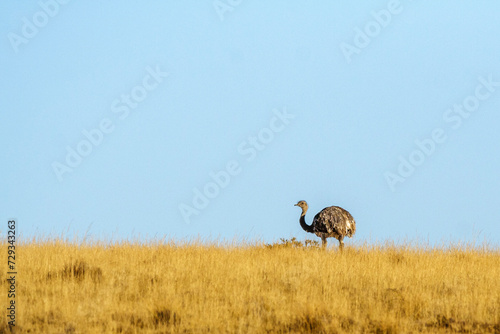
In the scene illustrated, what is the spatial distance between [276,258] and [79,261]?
14.7 ft

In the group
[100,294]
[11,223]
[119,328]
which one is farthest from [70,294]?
[11,223]

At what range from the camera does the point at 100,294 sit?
431 inches

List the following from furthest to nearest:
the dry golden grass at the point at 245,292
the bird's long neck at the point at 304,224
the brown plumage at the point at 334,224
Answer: the bird's long neck at the point at 304,224 → the brown plumage at the point at 334,224 → the dry golden grass at the point at 245,292

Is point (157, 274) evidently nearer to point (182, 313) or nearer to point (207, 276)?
point (207, 276)

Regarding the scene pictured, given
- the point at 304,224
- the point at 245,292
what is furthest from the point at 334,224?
the point at 245,292

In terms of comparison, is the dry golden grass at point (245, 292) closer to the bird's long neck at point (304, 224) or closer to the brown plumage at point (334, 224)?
the brown plumage at point (334, 224)

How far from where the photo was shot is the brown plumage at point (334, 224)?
55.8 ft

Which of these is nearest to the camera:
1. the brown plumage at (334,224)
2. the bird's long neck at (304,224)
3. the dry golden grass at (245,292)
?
the dry golden grass at (245,292)

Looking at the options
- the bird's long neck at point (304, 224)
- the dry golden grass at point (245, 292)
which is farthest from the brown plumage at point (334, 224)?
the dry golden grass at point (245, 292)

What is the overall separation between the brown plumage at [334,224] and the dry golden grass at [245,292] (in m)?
1.55

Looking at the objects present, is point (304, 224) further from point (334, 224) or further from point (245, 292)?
point (245, 292)

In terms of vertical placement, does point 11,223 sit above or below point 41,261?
above

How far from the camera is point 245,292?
1101 cm

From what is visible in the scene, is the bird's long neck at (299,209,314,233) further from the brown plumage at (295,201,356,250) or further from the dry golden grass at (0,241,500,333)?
the dry golden grass at (0,241,500,333)
